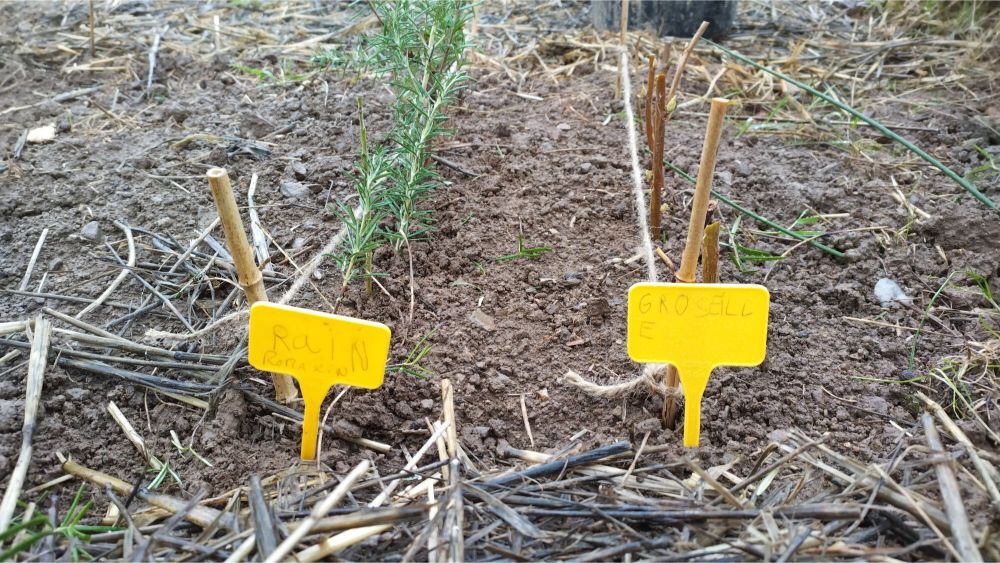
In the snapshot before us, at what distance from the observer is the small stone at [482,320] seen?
1.86 meters

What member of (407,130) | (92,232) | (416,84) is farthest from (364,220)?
(92,232)

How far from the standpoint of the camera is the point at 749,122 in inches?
106

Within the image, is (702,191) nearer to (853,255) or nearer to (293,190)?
(853,255)

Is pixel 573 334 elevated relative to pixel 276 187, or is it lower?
lower

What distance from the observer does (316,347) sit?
1388 millimetres

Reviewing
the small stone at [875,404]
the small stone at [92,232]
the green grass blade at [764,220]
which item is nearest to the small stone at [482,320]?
the green grass blade at [764,220]

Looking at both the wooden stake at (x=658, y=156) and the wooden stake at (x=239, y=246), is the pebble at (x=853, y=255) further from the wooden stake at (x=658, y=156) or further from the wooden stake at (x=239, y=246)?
the wooden stake at (x=239, y=246)

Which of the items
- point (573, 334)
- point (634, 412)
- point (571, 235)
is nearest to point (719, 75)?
point (571, 235)

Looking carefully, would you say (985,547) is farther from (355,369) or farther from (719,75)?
(719,75)

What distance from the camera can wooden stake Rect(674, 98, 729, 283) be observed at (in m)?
1.35

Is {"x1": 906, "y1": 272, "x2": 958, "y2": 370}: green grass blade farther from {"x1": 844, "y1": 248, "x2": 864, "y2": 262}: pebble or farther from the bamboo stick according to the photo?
the bamboo stick

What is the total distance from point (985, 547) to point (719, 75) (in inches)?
84.8

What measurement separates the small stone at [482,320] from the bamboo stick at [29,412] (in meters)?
0.92

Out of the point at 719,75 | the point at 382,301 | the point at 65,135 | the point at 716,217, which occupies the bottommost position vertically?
the point at 382,301
